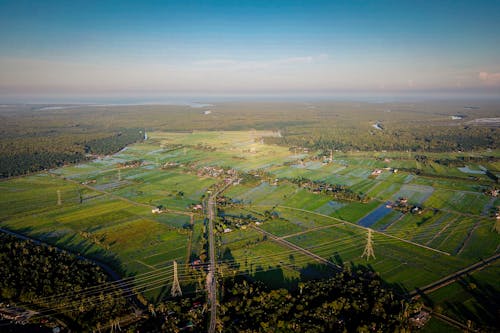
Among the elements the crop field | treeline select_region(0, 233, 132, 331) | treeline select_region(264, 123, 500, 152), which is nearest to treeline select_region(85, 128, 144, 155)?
treeline select_region(264, 123, 500, 152)

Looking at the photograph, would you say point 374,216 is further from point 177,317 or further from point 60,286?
point 60,286

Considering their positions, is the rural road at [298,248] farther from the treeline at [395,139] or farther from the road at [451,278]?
the treeline at [395,139]

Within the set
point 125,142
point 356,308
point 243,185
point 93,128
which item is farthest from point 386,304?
point 93,128

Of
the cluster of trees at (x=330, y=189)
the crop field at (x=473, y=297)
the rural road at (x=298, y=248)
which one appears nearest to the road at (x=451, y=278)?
the crop field at (x=473, y=297)

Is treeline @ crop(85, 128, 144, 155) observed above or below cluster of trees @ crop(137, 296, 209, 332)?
above

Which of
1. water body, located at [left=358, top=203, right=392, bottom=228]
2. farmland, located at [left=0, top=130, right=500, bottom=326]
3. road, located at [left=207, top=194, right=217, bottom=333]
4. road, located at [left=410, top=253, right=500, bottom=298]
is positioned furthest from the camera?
water body, located at [left=358, top=203, right=392, bottom=228]

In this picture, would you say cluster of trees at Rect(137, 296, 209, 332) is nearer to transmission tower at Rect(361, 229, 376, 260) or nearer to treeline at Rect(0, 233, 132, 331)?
treeline at Rect(0, 233, 132, 331)

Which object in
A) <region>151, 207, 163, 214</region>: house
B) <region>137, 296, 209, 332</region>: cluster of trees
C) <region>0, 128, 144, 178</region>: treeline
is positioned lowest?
<region>137, 296, 209, 332</region>: cluster of trees

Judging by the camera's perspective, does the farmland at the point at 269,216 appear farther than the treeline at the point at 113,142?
No
